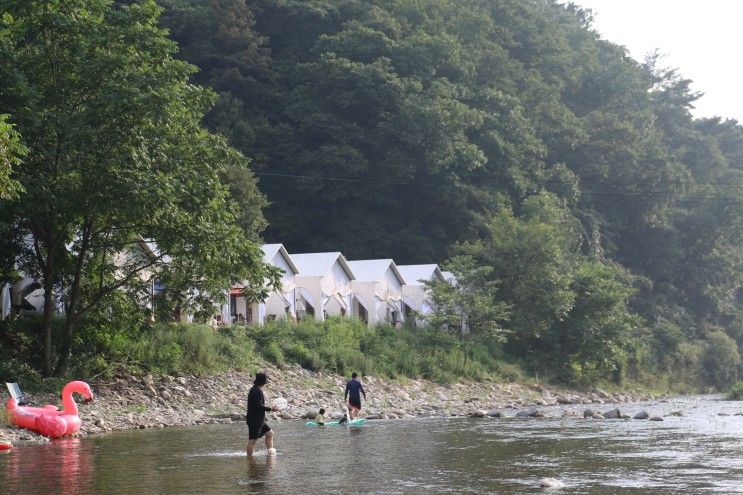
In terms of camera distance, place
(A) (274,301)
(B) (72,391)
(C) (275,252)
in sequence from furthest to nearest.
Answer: (A) (274,301), (C) (275,252), (B) (72,391)

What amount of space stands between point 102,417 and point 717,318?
209ft

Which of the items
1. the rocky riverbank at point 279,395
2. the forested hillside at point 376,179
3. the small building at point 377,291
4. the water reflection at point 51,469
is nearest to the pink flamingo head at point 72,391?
the rocky riverbank at point 279,395

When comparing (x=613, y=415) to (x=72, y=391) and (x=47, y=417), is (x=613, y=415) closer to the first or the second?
(x=72, y=391)

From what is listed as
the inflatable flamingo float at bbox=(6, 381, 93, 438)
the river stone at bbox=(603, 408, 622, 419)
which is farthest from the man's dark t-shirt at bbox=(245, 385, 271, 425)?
the river stone at bbox=(603, 408, 622, 419)

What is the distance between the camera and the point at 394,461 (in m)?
19.1

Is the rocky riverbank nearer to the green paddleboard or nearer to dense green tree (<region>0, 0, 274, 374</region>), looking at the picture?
dense green tree (<region>0, 0, 274, 374</region>)

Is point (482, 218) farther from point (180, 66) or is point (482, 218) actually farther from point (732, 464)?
point (732, 464)

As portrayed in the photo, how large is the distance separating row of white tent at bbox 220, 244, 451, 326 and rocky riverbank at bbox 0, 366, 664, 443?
6.58 meters

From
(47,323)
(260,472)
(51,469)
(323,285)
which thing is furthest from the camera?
(323,285)

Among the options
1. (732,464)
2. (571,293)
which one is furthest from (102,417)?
(571,293)

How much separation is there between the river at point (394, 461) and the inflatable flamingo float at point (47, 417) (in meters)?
0.44

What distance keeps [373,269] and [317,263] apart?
14.7 ft

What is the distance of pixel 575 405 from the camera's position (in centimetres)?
4238

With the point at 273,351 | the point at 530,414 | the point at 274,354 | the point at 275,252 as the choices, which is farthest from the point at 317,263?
the point at 530,414
